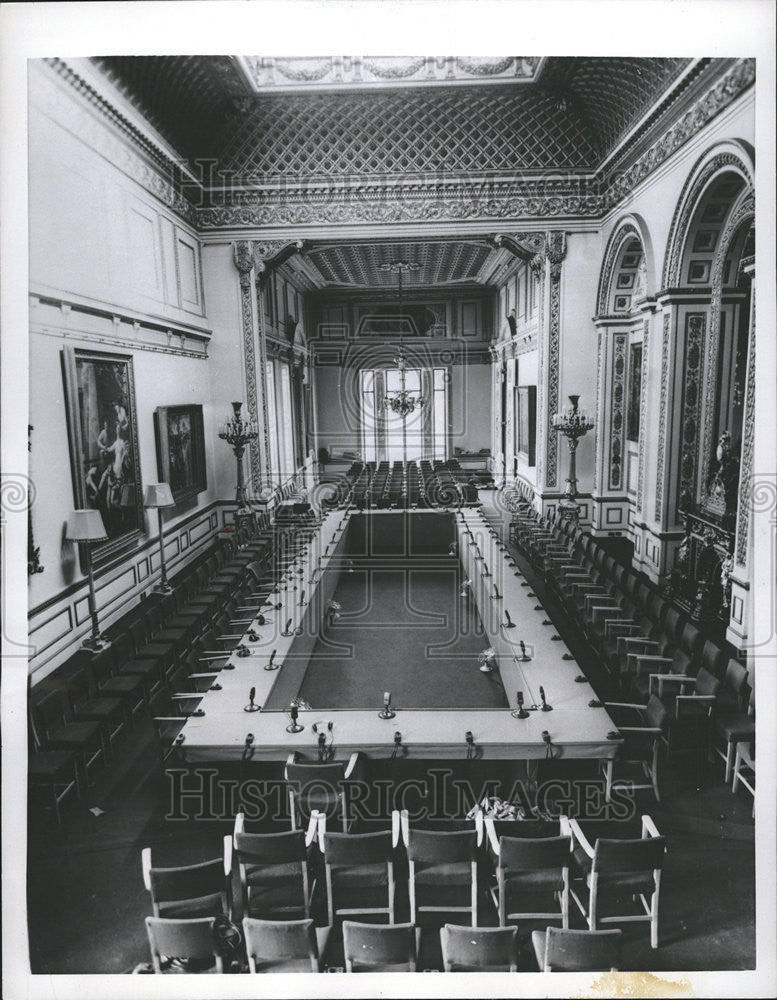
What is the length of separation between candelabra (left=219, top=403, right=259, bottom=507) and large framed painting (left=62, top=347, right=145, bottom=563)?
9.42 ft

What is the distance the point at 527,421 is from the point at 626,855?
33.7 feet

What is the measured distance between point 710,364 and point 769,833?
20.0ft

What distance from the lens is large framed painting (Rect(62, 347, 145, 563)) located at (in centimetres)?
621

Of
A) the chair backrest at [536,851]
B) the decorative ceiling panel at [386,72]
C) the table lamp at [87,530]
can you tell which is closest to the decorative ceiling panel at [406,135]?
the decorative ceiling panel at [386,72]

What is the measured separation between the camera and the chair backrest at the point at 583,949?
2914mm

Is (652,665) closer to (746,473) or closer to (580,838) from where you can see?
(746,473)

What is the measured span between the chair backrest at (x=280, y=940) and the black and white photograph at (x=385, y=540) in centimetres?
2

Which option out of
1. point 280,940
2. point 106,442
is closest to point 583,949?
point 280,940

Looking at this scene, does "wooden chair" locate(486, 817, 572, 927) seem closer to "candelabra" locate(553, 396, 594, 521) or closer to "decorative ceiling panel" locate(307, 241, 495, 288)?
"candelabra" locate(553, 396, 594, 521)

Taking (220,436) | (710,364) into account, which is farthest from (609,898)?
(220,436)

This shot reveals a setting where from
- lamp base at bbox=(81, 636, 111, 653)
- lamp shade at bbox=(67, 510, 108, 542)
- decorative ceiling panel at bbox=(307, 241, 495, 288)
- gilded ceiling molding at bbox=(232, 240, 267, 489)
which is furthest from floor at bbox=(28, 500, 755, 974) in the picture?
decorative ceiling panel at bbox=(307, 241, 495, 288)

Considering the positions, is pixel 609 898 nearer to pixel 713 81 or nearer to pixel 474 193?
pixel 713 81

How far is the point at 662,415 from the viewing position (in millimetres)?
8289

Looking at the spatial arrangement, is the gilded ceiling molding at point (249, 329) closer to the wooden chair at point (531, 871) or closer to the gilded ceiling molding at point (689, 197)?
the gilded ceiling molding at point (689, 197)
